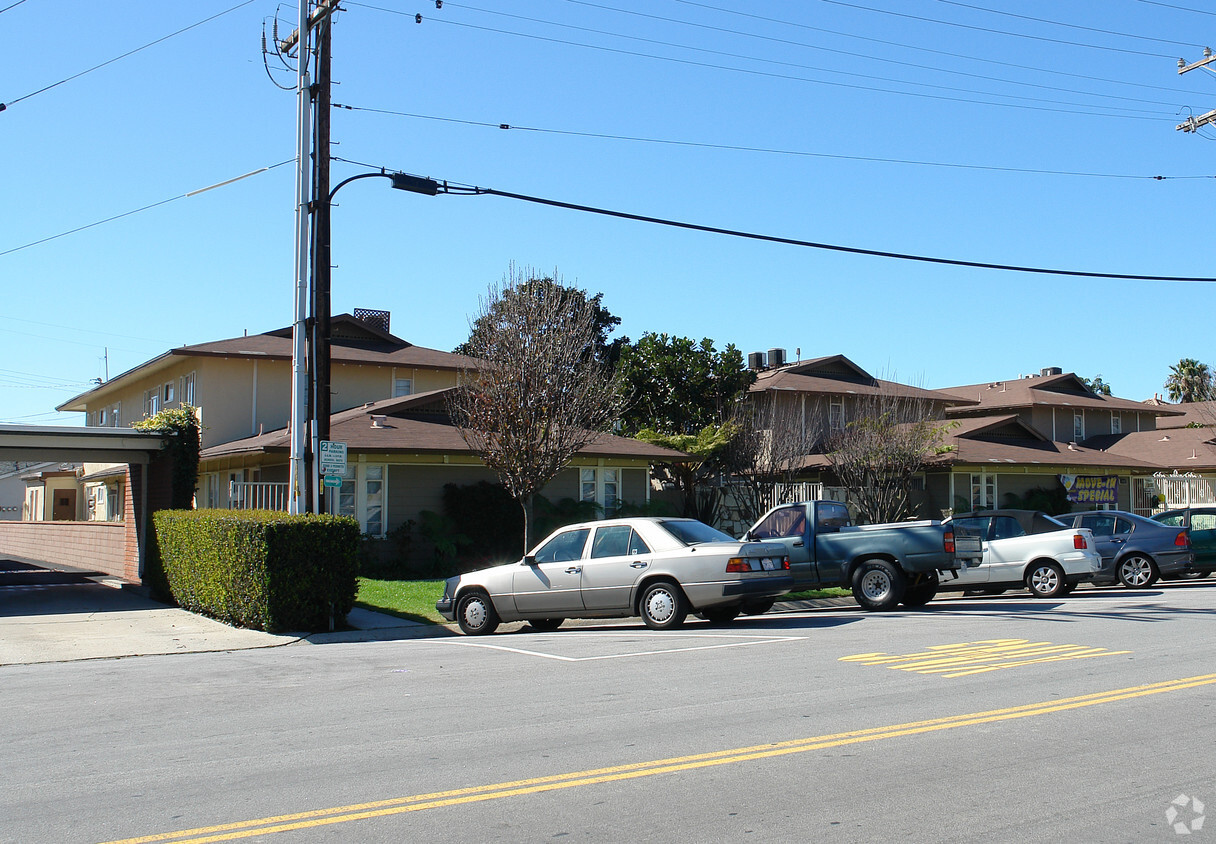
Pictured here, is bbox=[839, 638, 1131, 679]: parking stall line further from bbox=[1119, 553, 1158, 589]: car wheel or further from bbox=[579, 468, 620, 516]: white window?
bbox=[579, 468, 620, 516]: white window

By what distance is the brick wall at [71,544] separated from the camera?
26234mm

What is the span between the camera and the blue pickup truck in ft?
56.1

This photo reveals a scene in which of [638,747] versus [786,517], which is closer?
[638,747]

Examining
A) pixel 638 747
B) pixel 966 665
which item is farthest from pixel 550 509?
pixel 638 747

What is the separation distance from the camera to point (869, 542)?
57.1ft

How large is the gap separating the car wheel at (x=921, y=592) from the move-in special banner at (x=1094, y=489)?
20.7 meters

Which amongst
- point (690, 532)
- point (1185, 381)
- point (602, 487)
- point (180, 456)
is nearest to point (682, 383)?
point (602, 487)

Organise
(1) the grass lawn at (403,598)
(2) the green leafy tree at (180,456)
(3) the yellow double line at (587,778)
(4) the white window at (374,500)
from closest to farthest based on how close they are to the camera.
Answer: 1. (3) the yellow double line at (587,778)
2. (1) the grass lawn at (403,598)
3. (2) the green leafy tree at (180,456)
4. (4) the white window at (374,500)

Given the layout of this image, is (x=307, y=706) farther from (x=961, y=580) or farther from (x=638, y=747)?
(x=961, y=580)

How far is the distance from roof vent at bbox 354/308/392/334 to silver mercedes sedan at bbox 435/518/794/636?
20381mm

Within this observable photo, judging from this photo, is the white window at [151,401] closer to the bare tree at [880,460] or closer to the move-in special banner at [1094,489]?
the bare tree at [880,460]

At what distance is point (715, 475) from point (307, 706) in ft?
74.2

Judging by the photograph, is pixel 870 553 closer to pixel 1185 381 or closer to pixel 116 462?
pixel 116 462

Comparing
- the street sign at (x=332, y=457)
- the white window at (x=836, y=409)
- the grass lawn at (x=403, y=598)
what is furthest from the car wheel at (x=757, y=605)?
the white window at (x=836, y=409)
